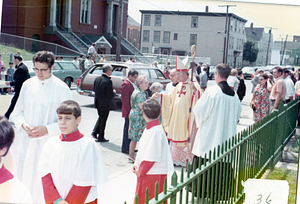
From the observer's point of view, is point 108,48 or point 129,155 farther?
point 129,155

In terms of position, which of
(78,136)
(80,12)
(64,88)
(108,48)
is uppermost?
(80,12)

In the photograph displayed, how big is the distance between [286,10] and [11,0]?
2.88m

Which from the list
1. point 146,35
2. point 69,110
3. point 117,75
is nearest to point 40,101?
point 69,110

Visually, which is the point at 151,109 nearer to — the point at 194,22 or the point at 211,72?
the point at 211,72

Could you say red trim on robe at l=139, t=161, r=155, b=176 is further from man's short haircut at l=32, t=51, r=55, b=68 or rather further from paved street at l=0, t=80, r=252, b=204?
man's short haircut at l=32, t=51, r=55, b=68

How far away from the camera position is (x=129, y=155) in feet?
16.9

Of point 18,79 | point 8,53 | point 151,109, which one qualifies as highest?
point 8,53

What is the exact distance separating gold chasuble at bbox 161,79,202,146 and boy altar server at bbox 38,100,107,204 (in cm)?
256

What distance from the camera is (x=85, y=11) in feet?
12.6

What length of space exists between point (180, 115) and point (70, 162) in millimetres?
2734

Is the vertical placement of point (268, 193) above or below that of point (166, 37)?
below

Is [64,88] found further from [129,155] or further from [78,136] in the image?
[129,155]

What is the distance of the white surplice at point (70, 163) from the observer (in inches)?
98.0

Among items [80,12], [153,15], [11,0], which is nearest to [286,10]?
[153,15]
